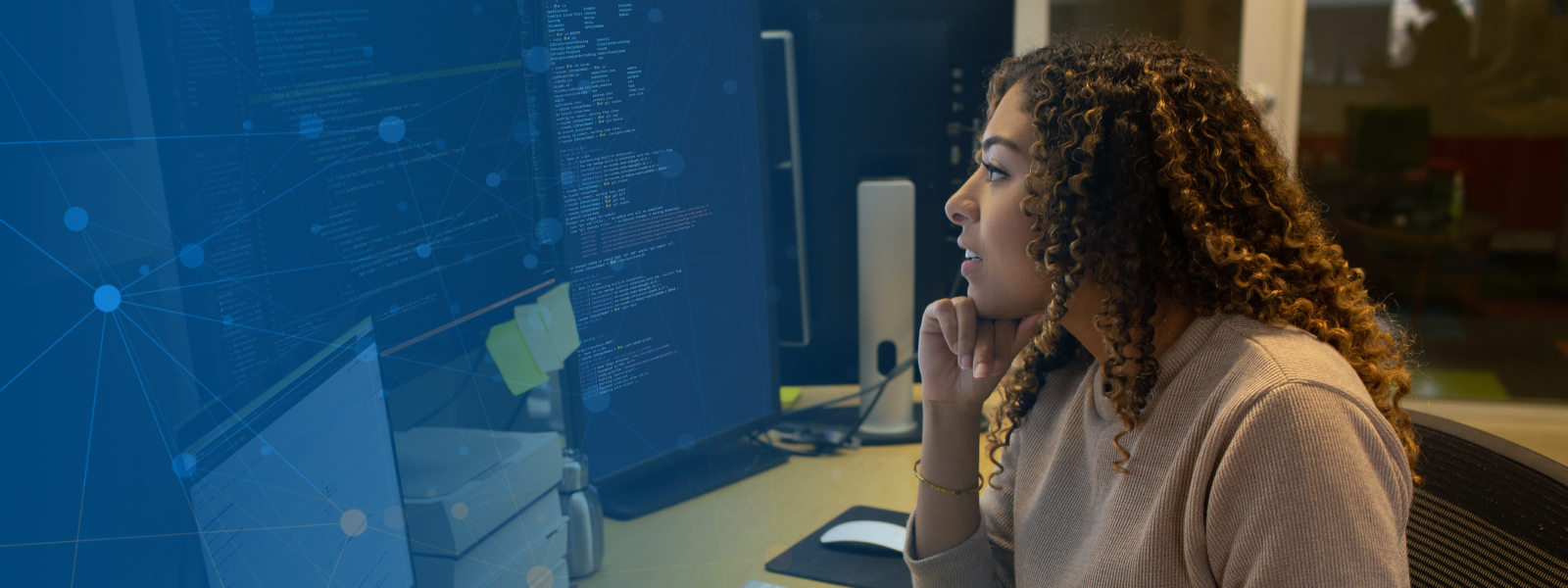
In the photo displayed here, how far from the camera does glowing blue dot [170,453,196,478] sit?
426mm

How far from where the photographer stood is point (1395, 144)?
100 inches

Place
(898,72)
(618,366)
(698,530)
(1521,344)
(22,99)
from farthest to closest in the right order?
(1521,344), (898,72), (698,530), (618,366), (22,99)

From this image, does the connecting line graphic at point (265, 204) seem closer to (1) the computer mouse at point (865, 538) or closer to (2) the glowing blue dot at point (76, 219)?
(2) the glowing blue dot at point (76, 219)

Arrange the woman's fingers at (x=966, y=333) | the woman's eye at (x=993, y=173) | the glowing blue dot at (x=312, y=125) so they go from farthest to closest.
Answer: the woman's fingers at (x=966, y=333) < the woman's eye at (x=993, y=173) < the glowing blue dot at (x=312, y=125)

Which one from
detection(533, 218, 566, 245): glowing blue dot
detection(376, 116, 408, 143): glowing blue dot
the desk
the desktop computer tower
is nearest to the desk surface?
the desk

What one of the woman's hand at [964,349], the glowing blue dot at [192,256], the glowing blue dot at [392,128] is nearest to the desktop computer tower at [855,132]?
the woman's hand at [964,349]

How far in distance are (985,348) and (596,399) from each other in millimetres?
405

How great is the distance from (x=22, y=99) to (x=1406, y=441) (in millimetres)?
931

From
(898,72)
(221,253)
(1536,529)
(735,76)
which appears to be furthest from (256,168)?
(1536,529)

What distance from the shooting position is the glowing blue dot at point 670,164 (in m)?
0.71

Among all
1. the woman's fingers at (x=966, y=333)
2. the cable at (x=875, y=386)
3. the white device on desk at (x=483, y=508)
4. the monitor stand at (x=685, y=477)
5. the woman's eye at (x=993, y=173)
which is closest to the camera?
the white device on desk at (x=483, y=508)

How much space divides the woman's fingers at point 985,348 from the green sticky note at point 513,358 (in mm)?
431

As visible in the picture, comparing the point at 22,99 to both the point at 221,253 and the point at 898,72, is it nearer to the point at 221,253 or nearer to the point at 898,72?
the point at 221,253

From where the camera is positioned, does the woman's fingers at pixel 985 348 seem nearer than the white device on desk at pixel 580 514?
No
